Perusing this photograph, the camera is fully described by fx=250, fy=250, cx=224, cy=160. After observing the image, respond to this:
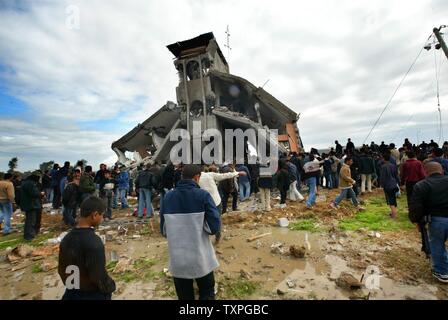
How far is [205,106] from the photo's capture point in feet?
66.2

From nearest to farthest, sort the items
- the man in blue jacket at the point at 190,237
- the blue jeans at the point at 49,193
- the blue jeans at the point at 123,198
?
the man in blue jacket at the point at 190,237 < the blue jeans at the point at 123,198 < the blue jeans at the point at 49,193

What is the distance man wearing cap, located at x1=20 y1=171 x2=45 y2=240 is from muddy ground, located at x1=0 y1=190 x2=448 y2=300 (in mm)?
395

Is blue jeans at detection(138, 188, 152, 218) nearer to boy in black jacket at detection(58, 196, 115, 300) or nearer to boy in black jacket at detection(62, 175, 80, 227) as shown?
boy in black jacket at detection(62, 175, 80, 227)

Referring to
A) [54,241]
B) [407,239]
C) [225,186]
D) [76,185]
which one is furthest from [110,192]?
[407,239]

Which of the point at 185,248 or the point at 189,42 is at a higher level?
the point at 189,42

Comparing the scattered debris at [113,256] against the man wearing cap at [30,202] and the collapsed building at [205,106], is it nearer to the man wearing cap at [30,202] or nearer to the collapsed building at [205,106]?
the man wearing cap at [30,202]

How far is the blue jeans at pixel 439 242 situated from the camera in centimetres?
363

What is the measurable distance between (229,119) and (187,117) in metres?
3.71

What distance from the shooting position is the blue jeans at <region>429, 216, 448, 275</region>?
363 cm

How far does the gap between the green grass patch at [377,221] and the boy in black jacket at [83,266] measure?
593cm

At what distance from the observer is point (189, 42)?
21047mm

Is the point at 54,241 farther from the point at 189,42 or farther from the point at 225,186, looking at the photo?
the point at 189,42

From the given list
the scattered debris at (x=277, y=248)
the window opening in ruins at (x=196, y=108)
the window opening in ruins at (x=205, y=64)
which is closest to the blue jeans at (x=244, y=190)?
the scattered debris at (x=277, y=248)

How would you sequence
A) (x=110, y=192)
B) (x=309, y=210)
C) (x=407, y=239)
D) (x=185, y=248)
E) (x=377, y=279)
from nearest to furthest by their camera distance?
1. (x=185, y=248)
2. (x=377, y=279)
3. (x=407, y=239)
4. (x=309, y=210)
5. (x=110, y=192)
